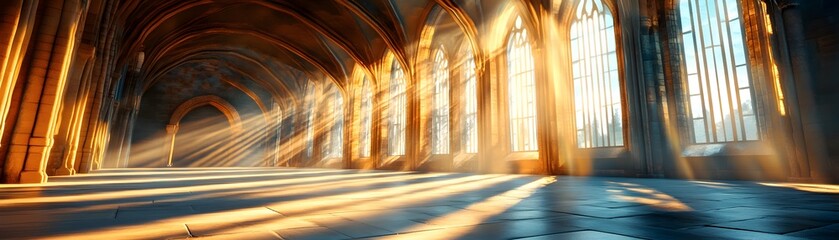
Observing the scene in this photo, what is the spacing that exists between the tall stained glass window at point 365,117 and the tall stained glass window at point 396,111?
1773mm

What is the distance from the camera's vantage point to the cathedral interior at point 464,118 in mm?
2068

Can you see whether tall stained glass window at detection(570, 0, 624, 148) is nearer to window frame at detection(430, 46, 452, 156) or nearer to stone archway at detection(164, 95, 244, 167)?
window frame at detection(430, 46, 452, 156)

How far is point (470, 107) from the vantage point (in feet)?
46.9

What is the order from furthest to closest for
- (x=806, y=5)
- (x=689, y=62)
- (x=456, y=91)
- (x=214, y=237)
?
(x=456, y=91) < (x=689, y=62) < (x=806, y=5) < (x=214, y=237)

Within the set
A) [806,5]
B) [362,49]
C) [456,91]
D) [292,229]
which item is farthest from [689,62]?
[362,49]

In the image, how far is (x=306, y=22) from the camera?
1720 cm

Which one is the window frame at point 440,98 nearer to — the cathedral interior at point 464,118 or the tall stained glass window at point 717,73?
the cathedral interior at point 464,118

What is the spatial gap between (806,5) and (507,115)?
7.31 meters

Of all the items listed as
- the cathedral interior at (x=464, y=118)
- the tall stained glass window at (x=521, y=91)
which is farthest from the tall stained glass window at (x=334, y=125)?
the tall stained glass window at (x=521, y=91)

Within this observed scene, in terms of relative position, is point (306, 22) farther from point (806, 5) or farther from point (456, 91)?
point (806, 5)

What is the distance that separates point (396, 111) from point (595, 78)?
31.6 feet

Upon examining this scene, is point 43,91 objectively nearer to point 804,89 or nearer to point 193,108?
point 804,89

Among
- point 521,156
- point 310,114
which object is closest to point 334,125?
point 310,114

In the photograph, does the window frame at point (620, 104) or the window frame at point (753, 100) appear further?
the window frame at point (620, 104)
